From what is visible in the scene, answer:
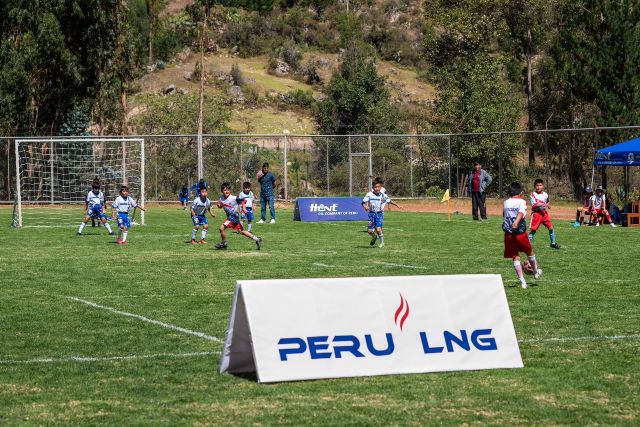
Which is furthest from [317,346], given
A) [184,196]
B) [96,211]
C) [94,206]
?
[184,196]

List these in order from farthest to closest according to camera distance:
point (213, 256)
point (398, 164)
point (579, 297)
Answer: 1. point (398, 164)
2. point (213, 256)
3. point (579, 297)

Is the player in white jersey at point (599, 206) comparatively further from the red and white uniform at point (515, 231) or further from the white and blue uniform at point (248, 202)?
the red and white uniform at point (515, 231)

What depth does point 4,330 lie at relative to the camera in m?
13.9

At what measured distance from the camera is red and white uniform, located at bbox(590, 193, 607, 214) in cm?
3712

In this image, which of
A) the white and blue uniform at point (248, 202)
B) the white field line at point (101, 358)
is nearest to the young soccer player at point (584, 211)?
the white and blue uniform at point (248, 202)

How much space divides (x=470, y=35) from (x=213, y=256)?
44.7 m

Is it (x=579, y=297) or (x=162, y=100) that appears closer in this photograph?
(x=579, y=297)

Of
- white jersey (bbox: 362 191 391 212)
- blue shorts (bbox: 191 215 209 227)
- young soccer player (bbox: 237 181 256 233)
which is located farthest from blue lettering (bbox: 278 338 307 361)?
young soccer player (bbox: 237 181 256 233)

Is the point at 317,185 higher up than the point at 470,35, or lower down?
lower down

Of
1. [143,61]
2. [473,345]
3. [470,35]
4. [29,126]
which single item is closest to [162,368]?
[473,345]

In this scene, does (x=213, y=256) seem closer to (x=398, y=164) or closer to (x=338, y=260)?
(x=338, y=260)

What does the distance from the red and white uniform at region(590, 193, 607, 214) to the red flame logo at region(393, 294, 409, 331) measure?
2776 cm

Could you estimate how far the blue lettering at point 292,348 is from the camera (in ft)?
32.4

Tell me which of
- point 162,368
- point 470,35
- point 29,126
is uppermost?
point 470,35
